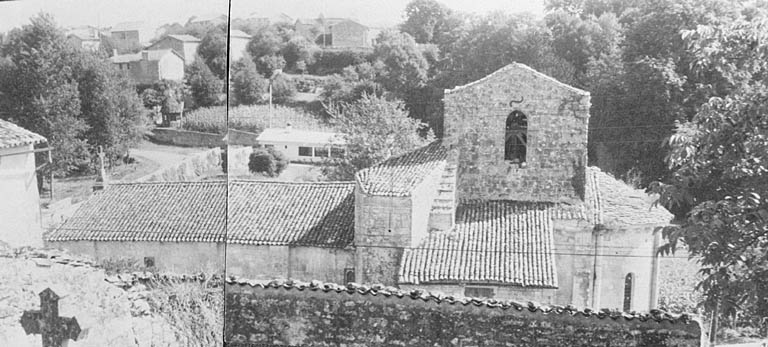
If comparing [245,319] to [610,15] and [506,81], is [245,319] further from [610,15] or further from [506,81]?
[610,15]

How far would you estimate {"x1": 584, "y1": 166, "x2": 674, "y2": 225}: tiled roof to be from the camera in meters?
4.19

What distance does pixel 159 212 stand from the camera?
4.64 m

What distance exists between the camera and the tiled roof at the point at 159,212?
462 cm

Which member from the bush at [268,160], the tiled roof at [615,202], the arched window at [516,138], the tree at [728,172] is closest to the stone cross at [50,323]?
the bush at [268,160]

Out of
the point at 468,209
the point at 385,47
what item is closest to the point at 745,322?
the point at 468,209

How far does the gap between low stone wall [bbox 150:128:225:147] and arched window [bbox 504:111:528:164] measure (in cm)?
143

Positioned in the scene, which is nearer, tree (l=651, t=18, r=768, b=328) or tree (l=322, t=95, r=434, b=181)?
tree (l=651, t=18, r=768, b=328)

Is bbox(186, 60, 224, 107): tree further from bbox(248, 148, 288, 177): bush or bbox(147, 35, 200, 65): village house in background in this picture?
bbox(248, 148, 288, 177): bush

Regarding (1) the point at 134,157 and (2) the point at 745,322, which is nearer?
(2) the point at 745,322

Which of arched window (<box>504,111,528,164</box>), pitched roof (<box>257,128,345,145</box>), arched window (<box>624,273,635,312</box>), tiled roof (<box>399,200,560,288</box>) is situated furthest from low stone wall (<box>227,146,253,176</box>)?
arched window (<box>624,273,635,312</box>)

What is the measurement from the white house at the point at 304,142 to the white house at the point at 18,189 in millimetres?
1143

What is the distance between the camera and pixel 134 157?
15.2ft

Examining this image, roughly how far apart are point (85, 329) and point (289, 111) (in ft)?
4.87

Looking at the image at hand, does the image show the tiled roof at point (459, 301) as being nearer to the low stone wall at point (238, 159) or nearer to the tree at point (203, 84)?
the low stone wall at point (238, 159)
